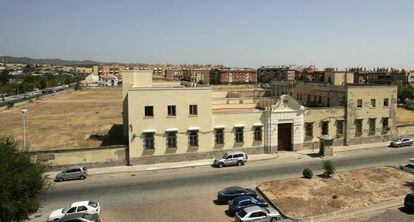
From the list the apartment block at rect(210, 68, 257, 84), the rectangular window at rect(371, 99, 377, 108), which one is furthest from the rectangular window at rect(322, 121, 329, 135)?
the apartment block at rect(210, 68, 257, 84)

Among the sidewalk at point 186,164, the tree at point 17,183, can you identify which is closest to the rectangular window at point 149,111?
the sidewalk at point 186,164

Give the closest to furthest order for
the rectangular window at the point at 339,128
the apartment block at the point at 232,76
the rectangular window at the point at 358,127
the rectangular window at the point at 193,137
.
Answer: the rectangular window at the point at 193,137 < the rectangular window at the point at 339,128 < the rectangular window at the point at 358,127 < the apartment block at the point at 232,76

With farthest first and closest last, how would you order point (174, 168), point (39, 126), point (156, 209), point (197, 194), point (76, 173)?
point (39, 126), point (174, 168), point (76, 173), point (197, 194), point (156, 209)

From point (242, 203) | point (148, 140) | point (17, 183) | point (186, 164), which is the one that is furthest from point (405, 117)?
point (17, 183)

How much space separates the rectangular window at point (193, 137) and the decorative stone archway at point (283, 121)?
28.9 ft

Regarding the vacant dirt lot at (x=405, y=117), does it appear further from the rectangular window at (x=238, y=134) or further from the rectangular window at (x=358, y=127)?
the rectangular window at (x=238, y=134)

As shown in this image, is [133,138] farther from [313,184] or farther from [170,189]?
[313,184]

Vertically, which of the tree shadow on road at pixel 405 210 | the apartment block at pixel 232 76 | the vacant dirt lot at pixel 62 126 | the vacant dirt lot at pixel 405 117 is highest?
the apartment block at pixel 232 76

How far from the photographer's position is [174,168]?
129 ft

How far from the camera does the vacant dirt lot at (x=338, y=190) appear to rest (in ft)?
92.7

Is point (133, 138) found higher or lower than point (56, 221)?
higher

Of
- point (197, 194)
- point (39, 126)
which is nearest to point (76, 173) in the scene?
point (197, 194)

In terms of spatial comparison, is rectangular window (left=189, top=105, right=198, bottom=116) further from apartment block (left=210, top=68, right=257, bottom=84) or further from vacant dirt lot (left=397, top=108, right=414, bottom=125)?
apartment block (left=210, top=68, right=257, bottom=84)

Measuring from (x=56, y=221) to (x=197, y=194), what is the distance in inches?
451
